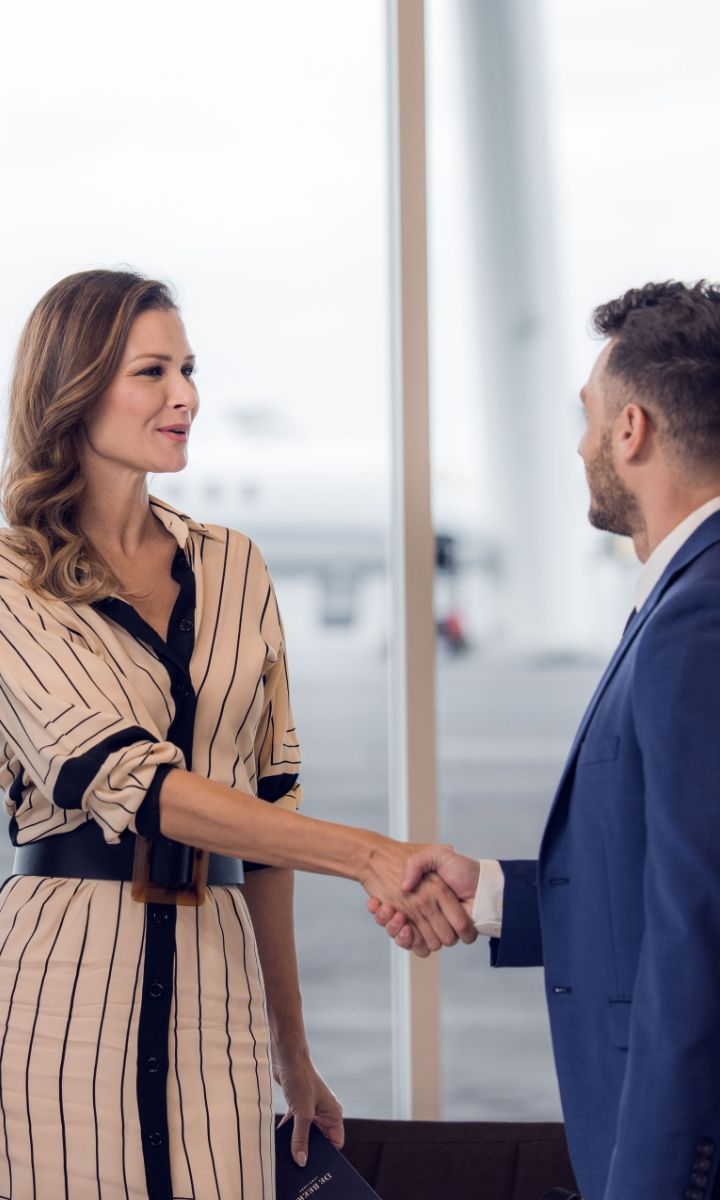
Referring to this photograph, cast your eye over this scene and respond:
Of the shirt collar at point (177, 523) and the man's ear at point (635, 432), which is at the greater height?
the man's ear at point (635, 432)

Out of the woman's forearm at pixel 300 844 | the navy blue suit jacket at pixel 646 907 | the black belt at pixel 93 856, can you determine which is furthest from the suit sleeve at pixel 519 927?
the black belt at pixel 93 856

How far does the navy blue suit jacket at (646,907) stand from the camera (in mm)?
1180

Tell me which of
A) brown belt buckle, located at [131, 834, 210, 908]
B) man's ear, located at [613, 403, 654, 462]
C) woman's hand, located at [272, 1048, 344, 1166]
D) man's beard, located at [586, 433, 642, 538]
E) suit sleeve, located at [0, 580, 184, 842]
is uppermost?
man's ear, located at [613, 403, 654, 462]

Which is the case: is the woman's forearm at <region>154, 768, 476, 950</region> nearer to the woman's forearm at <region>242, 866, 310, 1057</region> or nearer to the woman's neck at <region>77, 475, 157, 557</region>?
the woman's forearm at <region>242, 866, 310, 1057</region>

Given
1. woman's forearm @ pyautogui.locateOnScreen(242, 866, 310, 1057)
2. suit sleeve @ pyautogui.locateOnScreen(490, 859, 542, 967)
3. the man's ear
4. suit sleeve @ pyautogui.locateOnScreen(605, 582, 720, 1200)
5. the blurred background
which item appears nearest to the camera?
suit sleeve @ pyautogui.locateOnScreen(605, 582, 720, 1200)

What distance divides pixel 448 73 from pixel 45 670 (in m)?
1.66

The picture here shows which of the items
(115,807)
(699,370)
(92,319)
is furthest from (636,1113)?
(92,319)

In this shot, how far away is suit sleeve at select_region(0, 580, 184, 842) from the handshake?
0.40 meters

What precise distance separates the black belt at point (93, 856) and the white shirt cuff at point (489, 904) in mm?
391

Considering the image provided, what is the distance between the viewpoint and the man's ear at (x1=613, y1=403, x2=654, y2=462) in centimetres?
146

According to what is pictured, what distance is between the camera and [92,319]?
1727 mm

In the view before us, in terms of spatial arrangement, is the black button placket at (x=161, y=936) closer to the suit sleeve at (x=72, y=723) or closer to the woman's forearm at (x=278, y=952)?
the suit sleeve at (x=72, y=723)

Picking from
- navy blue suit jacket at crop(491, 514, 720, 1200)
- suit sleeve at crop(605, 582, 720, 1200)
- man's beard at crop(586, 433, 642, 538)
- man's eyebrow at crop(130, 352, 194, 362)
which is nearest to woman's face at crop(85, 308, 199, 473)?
man's eyebrow at crop(130, 352, 194, 362)

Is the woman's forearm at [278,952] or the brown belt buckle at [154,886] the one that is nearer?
the brown belt buckle at [154,886]
